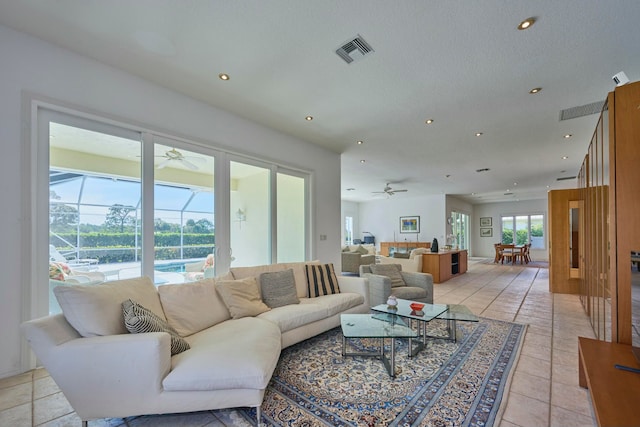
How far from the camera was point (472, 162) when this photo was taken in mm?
6098

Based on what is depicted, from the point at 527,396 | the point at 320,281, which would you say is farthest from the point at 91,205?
the point at 527,396

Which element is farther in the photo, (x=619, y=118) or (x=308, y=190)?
(x=308, y=190)

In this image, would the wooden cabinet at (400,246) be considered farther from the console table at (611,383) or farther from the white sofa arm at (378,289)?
the console table at (611,383)

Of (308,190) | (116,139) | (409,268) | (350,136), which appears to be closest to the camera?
(116,139)

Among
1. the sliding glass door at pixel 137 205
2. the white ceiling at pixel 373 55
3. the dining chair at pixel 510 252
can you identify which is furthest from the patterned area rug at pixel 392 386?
the dining chair at pixel 510 252

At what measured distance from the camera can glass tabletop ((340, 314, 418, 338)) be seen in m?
2.35

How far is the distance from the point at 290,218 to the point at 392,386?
10.2ft

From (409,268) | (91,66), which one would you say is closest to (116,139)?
(91,66)

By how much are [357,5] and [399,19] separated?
1.16 ft

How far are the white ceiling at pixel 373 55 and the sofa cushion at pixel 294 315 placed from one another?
2.42 m

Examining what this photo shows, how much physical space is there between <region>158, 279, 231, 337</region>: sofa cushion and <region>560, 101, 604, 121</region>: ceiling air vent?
4789mm

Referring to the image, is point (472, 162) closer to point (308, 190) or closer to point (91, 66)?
point (308, 190)

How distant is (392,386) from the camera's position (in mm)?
2104

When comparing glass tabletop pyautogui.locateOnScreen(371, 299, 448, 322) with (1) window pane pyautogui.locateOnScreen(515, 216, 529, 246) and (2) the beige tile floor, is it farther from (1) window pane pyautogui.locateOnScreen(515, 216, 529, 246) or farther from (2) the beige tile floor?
(1) window pane pyautogui.locateOnScreen(515, 216, 529, 246)
